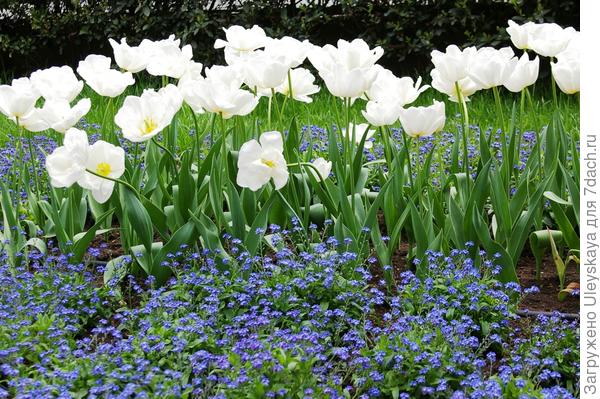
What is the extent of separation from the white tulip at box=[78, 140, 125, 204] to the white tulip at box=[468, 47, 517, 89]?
1.12 metres

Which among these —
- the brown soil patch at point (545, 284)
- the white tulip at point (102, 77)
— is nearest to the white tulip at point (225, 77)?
the white tulip at point (102, 77)

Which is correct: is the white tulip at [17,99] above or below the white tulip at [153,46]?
below

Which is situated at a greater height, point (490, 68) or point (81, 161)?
point (490, 68)

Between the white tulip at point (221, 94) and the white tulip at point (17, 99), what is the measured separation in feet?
1.70

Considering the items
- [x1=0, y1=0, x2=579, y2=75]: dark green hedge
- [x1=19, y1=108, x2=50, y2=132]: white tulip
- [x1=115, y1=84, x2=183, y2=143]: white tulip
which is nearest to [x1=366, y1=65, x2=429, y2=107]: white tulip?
[x1=115, y1=84, x2=183, y2=143]: white tulip

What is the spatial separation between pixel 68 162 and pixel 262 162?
0.56 meters

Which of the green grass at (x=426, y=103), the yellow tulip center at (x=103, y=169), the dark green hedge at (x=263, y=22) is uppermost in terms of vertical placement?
the dark green hedge at (x=263, y=22)

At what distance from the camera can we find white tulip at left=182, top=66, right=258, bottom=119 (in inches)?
107

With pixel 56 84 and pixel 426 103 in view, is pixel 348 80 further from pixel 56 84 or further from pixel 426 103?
pixel 426 103

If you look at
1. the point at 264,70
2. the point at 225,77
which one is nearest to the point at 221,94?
the point at 225,77

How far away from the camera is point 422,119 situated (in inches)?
110

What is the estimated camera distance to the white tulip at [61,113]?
289cm

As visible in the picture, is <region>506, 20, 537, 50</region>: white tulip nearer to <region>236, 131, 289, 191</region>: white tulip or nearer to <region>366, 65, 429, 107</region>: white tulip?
<region>366, 65, 429, 107</region>: white tulip

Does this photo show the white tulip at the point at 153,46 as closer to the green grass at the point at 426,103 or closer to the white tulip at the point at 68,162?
the white tulip at the point at 68,162
